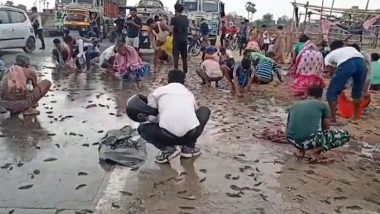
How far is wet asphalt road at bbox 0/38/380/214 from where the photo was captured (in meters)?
4.44

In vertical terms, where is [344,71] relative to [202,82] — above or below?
above

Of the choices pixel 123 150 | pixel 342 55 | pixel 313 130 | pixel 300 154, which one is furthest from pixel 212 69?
pixel 123 150

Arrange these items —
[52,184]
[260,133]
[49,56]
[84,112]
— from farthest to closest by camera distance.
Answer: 1. [49,56]
2. [84,112]
3. [260,133]
4. [52,184]

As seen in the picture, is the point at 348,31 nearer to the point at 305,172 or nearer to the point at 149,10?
the point at 149,10

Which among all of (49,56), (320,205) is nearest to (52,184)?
(320,205)

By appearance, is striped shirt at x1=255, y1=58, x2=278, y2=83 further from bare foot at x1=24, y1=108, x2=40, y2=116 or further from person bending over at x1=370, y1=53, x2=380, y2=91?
bare foot at x1=24, y1=108, x2=40, y2=116

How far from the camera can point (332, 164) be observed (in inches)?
234

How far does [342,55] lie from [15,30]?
12.5 meters

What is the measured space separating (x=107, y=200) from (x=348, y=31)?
17.6 meters

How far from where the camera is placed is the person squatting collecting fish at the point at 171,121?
5.45 m

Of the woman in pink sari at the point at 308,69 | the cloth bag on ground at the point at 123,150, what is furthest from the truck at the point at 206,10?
the cloth bag on ground at the point at 123,150

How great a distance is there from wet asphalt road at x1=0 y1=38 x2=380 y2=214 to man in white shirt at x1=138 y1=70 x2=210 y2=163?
8.8 inches

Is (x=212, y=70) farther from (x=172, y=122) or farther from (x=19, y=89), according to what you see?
(x=172, y=122)

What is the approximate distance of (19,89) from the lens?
7.46m
